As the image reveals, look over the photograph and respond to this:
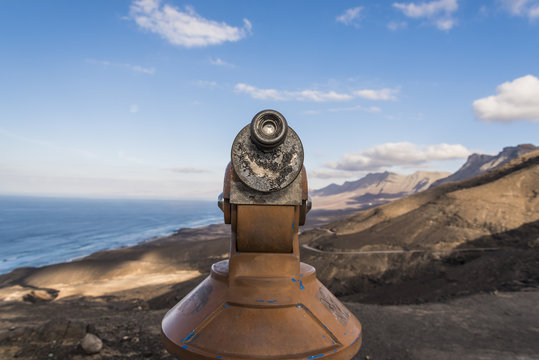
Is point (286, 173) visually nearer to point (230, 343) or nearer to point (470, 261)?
point (230, 343)

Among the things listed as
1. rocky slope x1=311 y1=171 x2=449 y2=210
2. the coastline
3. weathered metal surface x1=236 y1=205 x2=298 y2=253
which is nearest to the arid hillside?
the coastline

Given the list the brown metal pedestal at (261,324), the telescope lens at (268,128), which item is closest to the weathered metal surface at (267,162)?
the telescope lens at (268,128)

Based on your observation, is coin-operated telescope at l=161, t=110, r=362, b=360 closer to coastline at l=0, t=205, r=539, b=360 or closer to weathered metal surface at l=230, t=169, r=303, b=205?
weathered metal surface at l=230, t=169, r=303, b=205

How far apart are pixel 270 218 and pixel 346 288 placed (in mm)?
13205

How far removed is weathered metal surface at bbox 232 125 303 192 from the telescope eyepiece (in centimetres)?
9

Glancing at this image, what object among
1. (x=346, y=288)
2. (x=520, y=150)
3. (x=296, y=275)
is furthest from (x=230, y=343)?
(x=520, y=150)

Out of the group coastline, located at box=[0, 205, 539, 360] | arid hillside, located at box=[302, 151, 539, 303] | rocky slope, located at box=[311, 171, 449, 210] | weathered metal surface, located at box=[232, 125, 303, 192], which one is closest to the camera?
weathered metal surface, located at box=[232, 125, 303, 192]

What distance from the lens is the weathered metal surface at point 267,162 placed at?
7.40 ft

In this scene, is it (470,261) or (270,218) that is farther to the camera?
(470,261)

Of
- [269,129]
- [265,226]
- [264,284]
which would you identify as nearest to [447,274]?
[264,284]

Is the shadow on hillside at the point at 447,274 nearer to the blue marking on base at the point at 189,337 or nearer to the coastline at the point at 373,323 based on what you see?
the coastline at the point at 373,323

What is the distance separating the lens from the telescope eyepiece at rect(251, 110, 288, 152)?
2135mm

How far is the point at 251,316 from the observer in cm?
228

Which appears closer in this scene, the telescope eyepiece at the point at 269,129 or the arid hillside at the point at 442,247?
the telescope eyepiece at the point at 269,129
